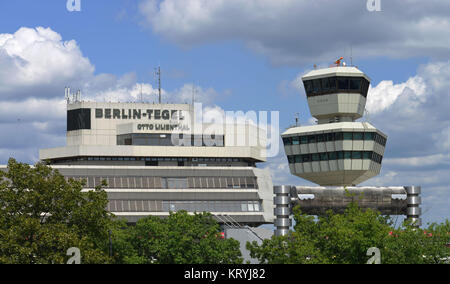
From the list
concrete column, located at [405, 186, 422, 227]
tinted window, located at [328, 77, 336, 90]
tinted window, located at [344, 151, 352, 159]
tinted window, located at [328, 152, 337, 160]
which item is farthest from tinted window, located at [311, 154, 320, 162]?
concrete column, located at [405, 186, 422, 227]

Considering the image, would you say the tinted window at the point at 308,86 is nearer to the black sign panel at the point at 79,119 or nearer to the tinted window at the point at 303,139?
the tinted window at the point at 303,139

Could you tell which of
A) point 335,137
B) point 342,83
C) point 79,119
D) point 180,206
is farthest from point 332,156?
point 79,119

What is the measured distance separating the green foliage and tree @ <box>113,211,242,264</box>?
4992mm

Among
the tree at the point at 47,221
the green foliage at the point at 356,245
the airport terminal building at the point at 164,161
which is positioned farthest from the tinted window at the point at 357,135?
the tree at the point at 47,221

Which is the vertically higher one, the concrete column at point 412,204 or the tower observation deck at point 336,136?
the tower observation deck at point 336,136

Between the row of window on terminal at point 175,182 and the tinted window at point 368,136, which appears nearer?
the tinted window at point 368,136

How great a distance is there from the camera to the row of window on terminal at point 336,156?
407 feet

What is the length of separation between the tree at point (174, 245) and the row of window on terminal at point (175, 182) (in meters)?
54.1

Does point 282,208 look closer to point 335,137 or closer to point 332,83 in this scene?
point 335,137

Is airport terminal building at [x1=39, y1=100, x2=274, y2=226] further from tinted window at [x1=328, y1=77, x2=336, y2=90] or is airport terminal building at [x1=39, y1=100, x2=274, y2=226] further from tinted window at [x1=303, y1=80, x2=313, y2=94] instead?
tinted window at [x1=328, y1=77, x2=336, y2=90]

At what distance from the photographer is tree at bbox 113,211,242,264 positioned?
85.4m
